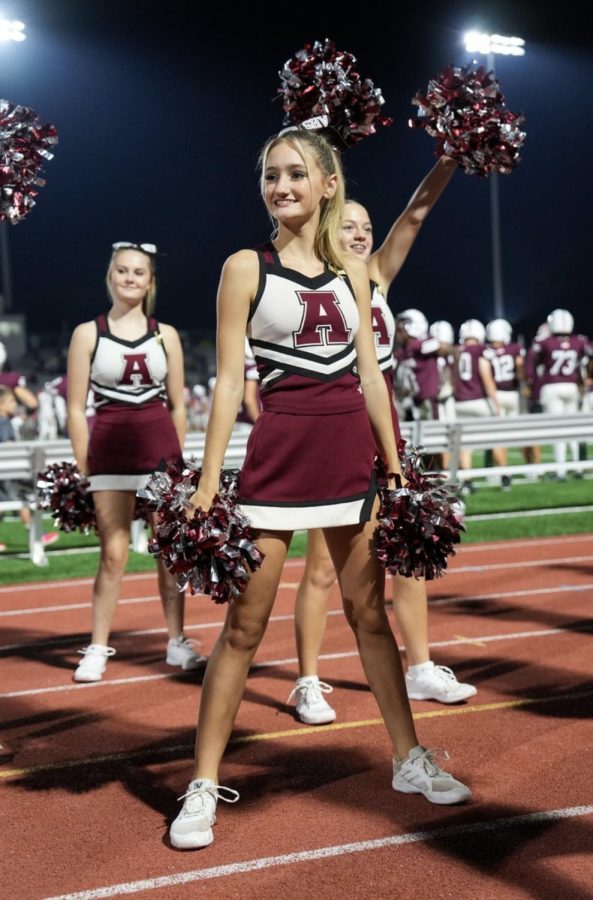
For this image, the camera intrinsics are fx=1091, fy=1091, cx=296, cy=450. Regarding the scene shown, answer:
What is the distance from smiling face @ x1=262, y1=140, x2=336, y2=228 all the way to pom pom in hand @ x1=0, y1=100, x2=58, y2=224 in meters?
0.98

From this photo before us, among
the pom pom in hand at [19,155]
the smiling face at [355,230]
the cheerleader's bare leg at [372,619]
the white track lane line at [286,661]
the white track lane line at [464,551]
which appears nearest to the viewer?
the cheerleader's bare leg at [372,619]

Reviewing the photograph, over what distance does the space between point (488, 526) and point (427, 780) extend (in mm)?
7186

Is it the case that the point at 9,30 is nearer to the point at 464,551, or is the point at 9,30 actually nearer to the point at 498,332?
the point at 498,332

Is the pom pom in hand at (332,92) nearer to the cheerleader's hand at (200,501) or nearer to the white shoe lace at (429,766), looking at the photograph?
the cheerleader's hand at (200,501)

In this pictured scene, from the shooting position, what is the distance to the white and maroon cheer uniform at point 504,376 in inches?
575

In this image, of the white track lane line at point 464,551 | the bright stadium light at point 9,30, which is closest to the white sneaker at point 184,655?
the white track lane line at point 464,551

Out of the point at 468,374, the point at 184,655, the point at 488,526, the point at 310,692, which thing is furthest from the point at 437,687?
the point at 468,374

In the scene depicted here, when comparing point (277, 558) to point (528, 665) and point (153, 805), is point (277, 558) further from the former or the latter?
point (528, 665)

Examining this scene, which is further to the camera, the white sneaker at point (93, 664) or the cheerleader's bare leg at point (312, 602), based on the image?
the white sneaker at point (93, 664)

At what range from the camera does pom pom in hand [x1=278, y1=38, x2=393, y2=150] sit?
3.95m

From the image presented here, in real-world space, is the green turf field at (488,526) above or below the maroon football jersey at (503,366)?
below

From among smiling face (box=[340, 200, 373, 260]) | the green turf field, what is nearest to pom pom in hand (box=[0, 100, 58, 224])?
smiling face (box=[340, 200, 373, 260])

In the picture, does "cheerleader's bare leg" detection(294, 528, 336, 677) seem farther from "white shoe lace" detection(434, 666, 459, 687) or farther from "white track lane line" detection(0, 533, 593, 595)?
"white track lane line" detection(0, 533, 593, 595)

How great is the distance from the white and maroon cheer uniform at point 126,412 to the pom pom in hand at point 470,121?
1678 millimetres
